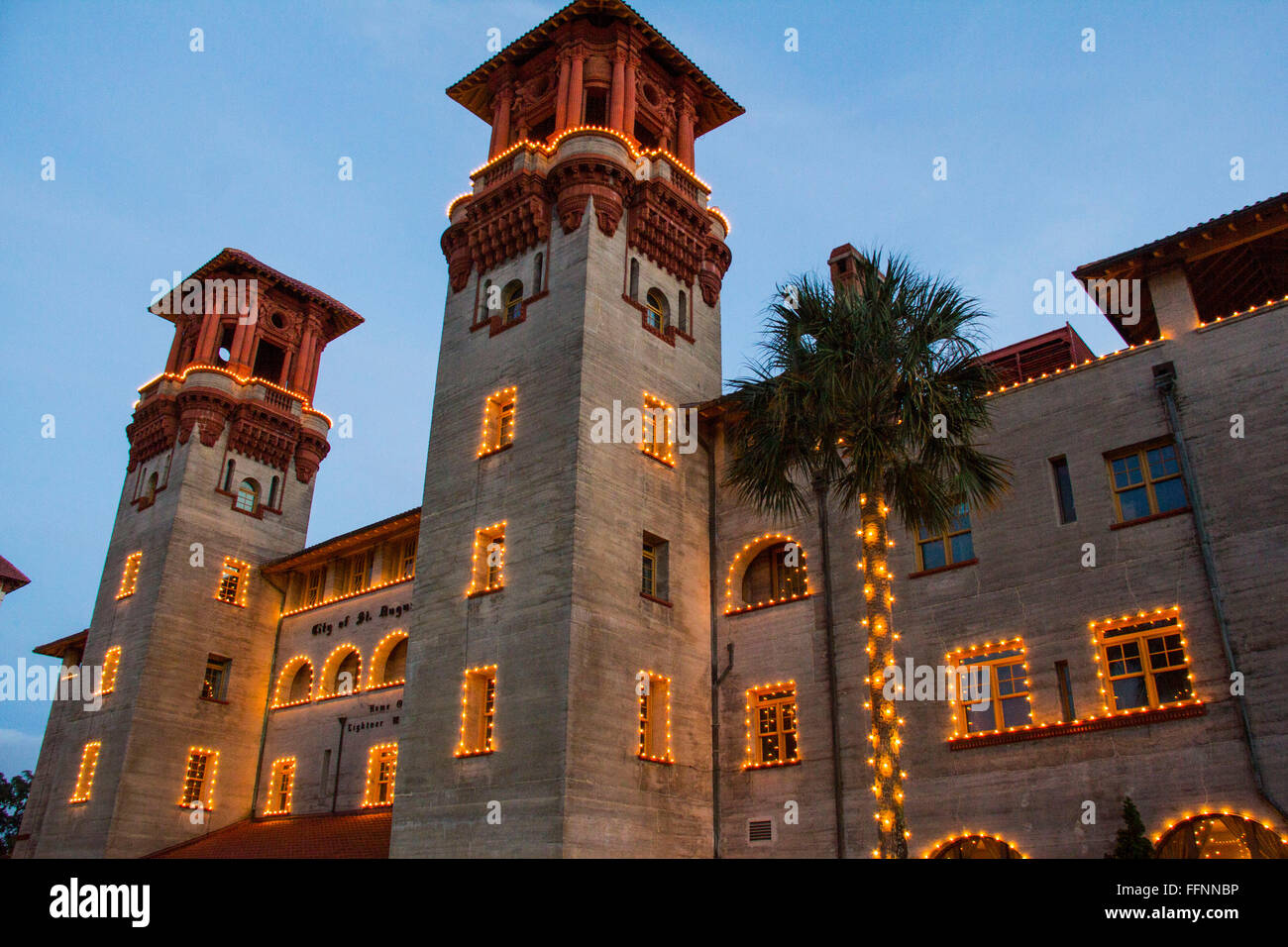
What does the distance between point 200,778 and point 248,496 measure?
1232 cm

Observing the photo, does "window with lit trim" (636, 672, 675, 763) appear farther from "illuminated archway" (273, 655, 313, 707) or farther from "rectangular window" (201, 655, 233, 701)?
"rectangular window" (201, 655, 233, 701)

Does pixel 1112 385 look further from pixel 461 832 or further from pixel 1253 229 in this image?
pixel 461 832

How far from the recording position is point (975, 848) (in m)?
22.9

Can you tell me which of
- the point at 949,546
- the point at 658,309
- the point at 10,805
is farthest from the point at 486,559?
the point at 10,805

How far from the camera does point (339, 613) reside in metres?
40.0

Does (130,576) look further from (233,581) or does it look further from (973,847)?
(973,847)

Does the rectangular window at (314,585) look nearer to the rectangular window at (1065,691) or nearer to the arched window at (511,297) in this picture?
the arched window at (511,297)

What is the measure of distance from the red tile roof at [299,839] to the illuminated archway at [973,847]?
1519 cm

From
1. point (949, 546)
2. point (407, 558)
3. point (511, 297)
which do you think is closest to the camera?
point (949, 546)

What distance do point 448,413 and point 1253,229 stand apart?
73.5 feet

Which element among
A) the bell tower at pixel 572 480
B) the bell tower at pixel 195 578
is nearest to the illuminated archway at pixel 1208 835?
the bell tower at pixel 572 480

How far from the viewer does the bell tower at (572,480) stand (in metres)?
25.2

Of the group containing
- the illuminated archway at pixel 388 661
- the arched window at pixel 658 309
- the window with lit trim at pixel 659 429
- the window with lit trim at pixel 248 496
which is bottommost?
Result: the illuminated archway at pixel 388 661
